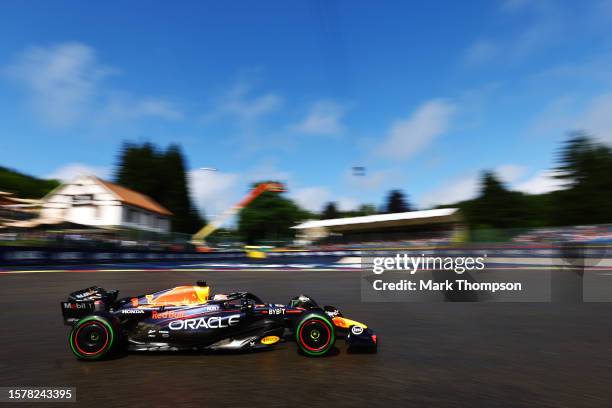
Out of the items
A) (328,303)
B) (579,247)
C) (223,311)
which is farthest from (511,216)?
(223,311)

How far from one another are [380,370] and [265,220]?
2559 inches

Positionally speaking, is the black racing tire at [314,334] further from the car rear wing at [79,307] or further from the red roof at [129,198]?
the red roof at [129,198]

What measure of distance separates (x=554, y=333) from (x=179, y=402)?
5.55m

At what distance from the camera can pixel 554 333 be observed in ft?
21.5

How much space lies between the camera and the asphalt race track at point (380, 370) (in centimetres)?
377

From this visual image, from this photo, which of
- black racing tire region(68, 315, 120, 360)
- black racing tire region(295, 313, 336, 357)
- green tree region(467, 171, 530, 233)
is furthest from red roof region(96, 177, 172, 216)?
green tree region(467, 171, 530, 233)

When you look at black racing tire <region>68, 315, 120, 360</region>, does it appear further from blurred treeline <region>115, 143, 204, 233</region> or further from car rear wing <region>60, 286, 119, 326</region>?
blurred treeline <region>115, 143, 204, 233</region>

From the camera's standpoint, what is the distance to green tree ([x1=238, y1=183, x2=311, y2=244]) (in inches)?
2717

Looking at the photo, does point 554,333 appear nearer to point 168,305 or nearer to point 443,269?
point 168,305

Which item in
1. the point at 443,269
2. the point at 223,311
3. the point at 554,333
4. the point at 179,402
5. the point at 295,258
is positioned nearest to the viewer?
the point at 179,402

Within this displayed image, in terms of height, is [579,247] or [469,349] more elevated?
[579,247]

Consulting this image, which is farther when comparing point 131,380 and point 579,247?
point 579,247

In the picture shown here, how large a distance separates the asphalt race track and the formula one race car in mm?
150

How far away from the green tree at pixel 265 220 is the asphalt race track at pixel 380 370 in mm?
61438
